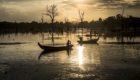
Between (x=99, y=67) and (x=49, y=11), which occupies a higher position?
(x=49, y=11)

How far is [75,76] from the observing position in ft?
79.0

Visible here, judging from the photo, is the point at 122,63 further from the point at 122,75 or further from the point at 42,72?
the point at 42,72

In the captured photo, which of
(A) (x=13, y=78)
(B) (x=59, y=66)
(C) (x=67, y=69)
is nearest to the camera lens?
(A) (x=13, y=78)

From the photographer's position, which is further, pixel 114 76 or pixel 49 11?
pixel 49 11

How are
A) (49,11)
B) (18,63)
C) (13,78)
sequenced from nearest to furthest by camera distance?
(13,78) → (18,63) → (49,11)

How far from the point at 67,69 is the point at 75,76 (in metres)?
4.00

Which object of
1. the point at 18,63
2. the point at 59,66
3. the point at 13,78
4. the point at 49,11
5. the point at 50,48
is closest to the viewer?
the point at 13,78

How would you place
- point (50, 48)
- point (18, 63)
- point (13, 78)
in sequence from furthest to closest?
1. point (50, 48)
2. point (18, 63)
3. point (13, 78)

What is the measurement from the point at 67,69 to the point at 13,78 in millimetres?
6089

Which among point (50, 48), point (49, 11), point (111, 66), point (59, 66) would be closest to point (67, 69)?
point (59, 66)

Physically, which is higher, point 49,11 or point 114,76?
point 49,11

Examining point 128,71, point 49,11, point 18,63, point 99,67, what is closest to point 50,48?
point 18,63

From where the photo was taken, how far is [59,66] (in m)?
30.3

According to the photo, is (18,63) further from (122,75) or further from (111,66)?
(122,75)
